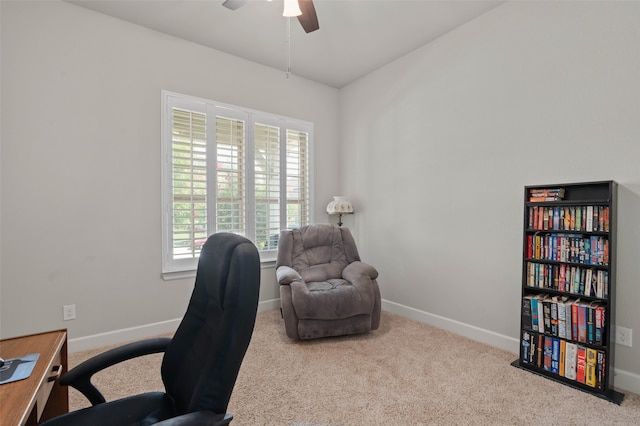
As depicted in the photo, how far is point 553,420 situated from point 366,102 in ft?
11.4

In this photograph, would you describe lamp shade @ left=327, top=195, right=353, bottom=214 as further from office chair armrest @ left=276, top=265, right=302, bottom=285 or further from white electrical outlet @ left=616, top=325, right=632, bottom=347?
white electrical outlet @ left=616, top=325, right=632, bottom=347

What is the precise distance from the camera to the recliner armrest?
306cm

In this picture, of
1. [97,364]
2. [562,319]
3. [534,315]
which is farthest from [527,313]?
[97,364]

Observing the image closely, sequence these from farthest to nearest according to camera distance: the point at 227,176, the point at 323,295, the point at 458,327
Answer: the point at 227,176 → the point at 458,327 → the point at 323,295

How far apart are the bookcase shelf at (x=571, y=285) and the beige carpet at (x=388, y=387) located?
16 centimetres

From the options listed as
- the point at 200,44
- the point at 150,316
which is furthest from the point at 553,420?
the point at 200,44

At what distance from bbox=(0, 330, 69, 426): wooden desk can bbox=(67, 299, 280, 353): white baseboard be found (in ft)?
5.02

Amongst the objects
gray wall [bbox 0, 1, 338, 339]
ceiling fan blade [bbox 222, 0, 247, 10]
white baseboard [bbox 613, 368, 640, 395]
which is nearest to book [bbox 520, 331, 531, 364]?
white baseboard [bbox 613, 368, 640, 395]

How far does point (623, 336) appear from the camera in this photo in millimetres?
2129

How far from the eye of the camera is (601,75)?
7.23 ft

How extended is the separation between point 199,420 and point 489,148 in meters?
2.89

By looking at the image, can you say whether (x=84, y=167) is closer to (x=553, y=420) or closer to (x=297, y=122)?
(x=297, y=122)

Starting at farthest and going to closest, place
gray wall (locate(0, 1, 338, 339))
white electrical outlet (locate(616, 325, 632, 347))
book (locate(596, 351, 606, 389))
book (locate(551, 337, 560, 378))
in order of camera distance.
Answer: gray wall (locate(0, 1, 338, 339))
book (locate(551, 337, 560, 378))
white electrical outlet (locate(616, 325, 632, 347))
book (locate(596, 351, 606, 389))

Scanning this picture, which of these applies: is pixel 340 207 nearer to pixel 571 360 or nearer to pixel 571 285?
pixel 571 285
